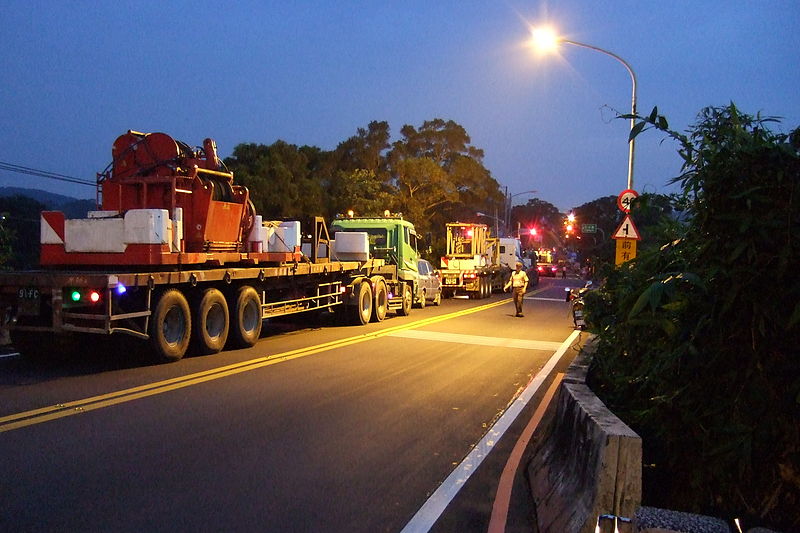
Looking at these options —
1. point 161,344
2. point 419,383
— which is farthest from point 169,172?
point 419,383

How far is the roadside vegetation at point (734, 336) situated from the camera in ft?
12.9

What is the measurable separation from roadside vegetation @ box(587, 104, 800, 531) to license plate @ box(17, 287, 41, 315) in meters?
8.98

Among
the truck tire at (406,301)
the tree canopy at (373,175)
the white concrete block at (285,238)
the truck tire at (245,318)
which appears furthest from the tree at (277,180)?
the truck tire at (245,318)

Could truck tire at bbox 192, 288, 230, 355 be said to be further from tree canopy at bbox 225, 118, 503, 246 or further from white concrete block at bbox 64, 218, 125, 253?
tree canopy at bbox 225, 118, 503, 246

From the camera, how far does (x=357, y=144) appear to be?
45.2 m

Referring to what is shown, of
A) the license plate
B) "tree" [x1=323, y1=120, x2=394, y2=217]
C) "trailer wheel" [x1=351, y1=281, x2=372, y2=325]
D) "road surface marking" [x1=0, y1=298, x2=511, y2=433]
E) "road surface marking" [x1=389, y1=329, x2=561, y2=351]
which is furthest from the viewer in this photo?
"tree" [x1=323, y1=120, x2=394, y2=217]

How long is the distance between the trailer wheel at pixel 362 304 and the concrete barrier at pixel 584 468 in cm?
1241

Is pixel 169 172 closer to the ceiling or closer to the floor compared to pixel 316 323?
closer to the ceiling

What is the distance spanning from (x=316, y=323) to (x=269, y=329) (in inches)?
84.7

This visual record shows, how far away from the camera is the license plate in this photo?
10.2 meters

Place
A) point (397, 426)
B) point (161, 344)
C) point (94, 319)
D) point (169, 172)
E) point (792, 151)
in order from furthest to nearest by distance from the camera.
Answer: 1. point (169, 172)
2. point (161, 344)
3. point (94, 319)
4. point (397, 426)
5. point (792, 151)

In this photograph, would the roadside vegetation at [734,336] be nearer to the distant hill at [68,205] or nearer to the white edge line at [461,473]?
the white edge line at [461,473]

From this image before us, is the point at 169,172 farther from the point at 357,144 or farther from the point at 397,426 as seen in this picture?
the point at 357,144

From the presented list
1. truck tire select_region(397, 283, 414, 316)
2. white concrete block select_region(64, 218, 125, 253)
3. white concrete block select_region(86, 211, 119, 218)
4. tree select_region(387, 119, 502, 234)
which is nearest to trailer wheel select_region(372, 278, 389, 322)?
truck tire select_region(397, 283, 414, 316)
